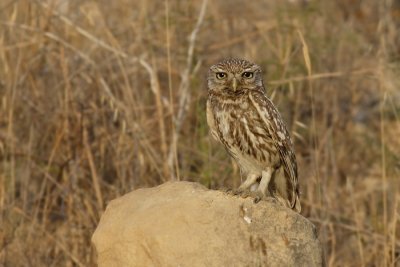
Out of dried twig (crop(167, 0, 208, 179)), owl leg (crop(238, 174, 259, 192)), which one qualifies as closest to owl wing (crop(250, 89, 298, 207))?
owl leg (crop(238, 174, 259, 192))

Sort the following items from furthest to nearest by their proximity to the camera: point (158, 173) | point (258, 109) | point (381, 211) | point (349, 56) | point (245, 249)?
point (349, 56) < point (381, 211) < point (158, 173) < point (258, 109) < point (245, 249)

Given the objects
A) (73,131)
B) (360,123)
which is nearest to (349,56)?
(360,123)

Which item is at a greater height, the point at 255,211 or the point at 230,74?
the point at 230,74

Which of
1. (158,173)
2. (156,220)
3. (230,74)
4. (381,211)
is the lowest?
(381,211)

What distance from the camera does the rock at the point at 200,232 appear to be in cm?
369

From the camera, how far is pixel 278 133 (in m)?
4.82

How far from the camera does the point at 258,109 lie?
15.7 feet

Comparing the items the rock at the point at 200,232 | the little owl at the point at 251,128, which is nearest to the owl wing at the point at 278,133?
the little owl at the point at 251,128

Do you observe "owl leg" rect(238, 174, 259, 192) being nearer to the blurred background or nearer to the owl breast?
the owl breast

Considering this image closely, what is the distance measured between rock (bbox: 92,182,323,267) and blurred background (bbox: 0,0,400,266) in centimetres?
101

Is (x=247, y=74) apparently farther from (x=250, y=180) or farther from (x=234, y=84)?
(x=250, y=180)

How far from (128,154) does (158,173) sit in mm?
250

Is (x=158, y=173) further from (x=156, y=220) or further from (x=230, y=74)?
(x=156, y=220)

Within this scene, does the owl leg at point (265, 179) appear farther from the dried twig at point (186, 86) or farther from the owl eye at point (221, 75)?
the dried twig at point (186, 86)
